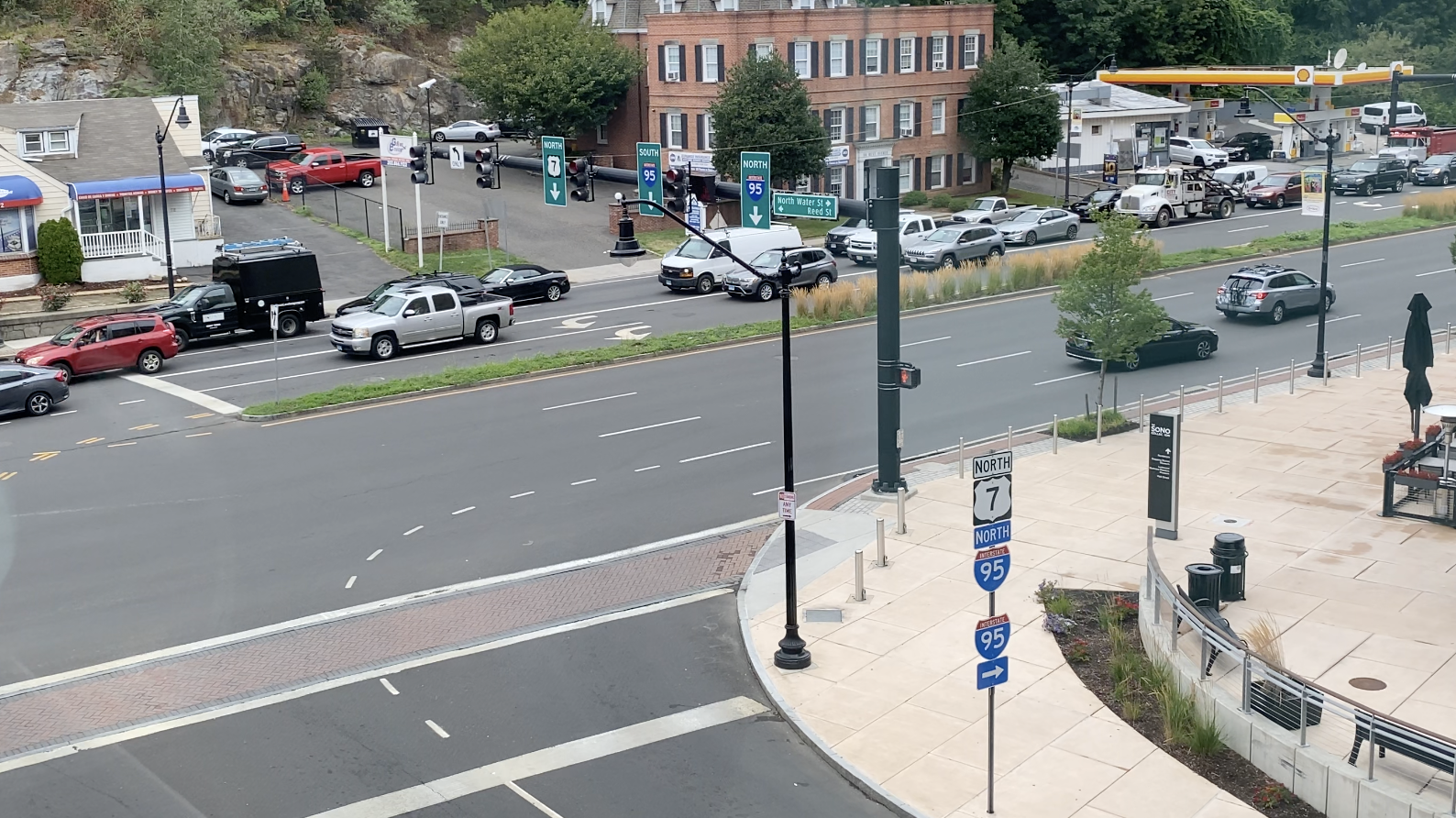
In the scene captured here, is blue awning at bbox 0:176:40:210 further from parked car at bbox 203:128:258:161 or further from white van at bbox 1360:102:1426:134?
white van at bbox 1360:102:1426:134

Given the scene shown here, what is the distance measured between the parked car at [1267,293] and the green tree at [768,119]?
21.6 m

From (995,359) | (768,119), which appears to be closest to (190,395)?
(995,359)

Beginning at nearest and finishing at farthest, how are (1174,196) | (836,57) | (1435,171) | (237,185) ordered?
1. (237,185)
2. (1174,196)
3. (836,57)
4. (1435,171)

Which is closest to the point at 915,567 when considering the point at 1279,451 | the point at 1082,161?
the point at 1279,451

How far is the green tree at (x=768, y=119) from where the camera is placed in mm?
57781

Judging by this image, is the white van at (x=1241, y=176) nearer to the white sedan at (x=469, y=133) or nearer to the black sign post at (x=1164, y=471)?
the white sedan at (x=469, y=133)

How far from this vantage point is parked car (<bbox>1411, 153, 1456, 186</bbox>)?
7125cm

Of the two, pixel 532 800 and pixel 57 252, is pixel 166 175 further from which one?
pixel 532 800

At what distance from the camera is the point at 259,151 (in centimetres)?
6444

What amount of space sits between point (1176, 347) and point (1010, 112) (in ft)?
105

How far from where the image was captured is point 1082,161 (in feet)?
249

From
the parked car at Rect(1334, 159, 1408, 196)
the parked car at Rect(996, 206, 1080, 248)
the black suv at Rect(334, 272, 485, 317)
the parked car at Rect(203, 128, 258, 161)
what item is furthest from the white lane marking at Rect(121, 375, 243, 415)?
the parked car at Rect(1334, 159, 1408, 196)

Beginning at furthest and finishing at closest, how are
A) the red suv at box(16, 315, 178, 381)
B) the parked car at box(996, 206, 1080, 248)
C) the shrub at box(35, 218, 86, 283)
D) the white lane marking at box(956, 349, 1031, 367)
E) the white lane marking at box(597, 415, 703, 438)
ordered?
the parked car at box(996, 206, 1080, 248)
the shrub at box(35, 218, 86, 283)
the white lane marking at box(956, 349, 1031, 367)
the red suv at box(16, 315, 178, 381)
the white lane marking at box(597, 415, 703, 438)

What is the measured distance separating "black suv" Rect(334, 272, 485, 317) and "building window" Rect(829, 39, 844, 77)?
83.2ft
